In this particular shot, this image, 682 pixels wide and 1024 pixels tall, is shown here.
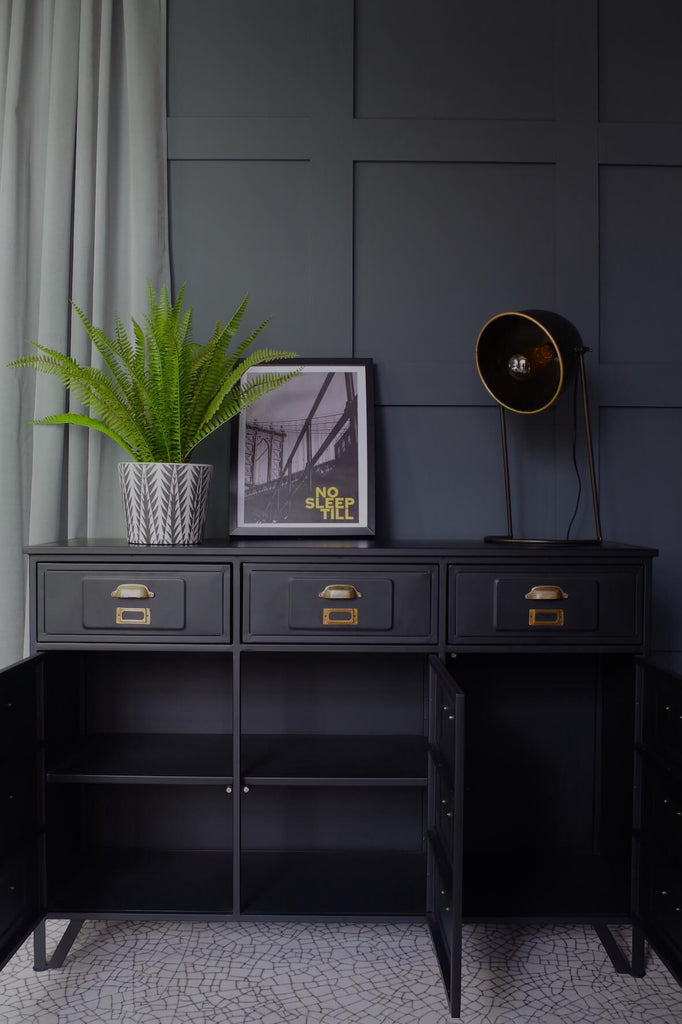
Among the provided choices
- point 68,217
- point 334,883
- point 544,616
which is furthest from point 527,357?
point 334,883

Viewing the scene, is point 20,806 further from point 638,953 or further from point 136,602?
point 638,953

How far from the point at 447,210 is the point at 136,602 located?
4.75ft

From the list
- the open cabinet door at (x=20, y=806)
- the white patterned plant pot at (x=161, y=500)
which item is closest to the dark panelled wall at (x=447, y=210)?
the white patterned plant pot at (x=161, y=500)

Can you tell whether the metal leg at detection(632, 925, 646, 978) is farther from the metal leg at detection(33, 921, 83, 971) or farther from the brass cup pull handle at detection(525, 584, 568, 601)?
the metal leg at detection(33, 921, 83, 971)

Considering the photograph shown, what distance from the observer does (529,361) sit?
207 centimetres

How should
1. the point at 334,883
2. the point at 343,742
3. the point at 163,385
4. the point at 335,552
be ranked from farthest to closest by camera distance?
the point at 343,742
the point at 334,883
the point at 163,385
the point at 335,552

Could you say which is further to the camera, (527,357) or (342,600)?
(527,357)

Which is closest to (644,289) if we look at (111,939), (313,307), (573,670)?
(313,307)

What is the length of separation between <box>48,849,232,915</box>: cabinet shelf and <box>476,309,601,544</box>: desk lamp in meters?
1.19

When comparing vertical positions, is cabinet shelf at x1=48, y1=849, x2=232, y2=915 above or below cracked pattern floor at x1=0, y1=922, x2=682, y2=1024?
above

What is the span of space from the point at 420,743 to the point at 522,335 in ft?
3.86

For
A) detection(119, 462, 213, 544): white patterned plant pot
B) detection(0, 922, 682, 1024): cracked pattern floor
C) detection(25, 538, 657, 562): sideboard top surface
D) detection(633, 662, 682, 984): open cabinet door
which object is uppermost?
detection(119, 462, 213, 544): white patterned plant pot

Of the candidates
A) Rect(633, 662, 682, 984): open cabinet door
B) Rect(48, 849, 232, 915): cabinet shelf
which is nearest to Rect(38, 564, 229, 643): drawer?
Rect(48, 849, 232, 915): cabinet shelf

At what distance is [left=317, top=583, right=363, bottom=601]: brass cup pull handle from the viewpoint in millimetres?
1896
